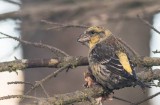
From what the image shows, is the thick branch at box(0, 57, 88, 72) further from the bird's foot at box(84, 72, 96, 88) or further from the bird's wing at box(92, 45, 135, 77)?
the bird's wing at box(92, 45, 135, 77)

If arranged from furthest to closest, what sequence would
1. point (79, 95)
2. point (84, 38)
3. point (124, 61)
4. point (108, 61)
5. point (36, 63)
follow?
point (84, 38), point (108, 61), point (124, 61), point (36, 63), point (79, 95)

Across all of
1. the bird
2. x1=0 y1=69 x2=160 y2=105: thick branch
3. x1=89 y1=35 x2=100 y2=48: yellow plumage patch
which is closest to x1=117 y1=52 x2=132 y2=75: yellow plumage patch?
the bird

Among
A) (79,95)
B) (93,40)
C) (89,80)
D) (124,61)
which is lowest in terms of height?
(79,95)

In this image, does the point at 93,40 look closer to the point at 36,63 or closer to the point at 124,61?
the point at 124,61

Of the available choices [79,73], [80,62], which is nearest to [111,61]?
[80,62]

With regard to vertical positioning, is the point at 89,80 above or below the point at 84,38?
below

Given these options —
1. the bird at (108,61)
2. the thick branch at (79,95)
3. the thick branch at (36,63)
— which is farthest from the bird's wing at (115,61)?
the thick branch at (36,63)

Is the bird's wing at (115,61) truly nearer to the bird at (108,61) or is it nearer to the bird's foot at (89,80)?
Result: the bird at (108,61)

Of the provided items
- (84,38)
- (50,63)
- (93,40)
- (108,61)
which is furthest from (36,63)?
(93,40)

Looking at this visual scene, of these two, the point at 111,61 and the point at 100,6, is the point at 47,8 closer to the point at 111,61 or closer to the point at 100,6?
the point at 100,6
